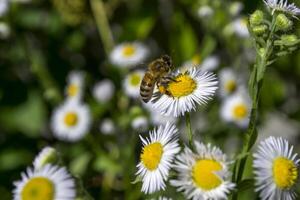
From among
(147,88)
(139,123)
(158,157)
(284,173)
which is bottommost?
(284,173)

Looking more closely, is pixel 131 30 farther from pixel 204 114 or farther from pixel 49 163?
pixel 49 163

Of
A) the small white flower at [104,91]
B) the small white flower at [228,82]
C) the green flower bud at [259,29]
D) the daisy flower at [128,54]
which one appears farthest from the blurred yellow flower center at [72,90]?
the green flower bud at [259,29]

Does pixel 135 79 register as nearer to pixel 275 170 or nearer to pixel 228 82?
pixel 228 82

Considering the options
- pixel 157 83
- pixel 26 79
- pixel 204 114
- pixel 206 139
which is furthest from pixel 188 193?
pixel 26 79

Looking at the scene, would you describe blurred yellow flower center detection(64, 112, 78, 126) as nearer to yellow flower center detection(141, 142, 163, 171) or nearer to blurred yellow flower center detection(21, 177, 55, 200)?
blurred yellow flower center detection(21, 177, 55, 200)

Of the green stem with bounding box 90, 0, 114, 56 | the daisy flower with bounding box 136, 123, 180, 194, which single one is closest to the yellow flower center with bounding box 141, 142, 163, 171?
the daisy flower with bounding box 136, 123, 180, 194

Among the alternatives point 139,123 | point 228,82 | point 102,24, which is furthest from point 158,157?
point 102,24

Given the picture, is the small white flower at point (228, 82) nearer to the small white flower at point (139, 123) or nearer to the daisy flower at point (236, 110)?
the daisy flower at point (236, 110)
